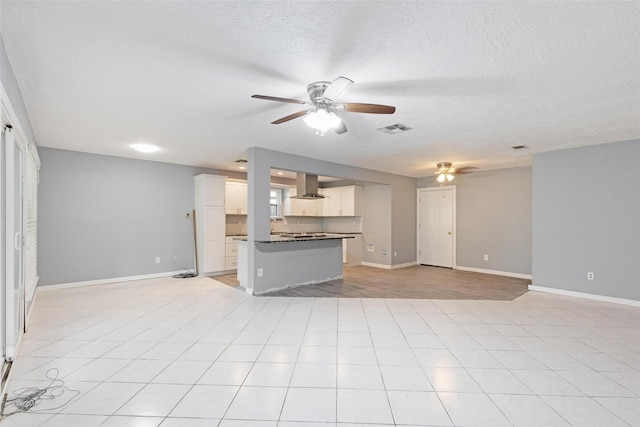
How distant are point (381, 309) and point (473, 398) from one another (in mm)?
2039

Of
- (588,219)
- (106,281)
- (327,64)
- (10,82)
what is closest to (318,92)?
(327,64)

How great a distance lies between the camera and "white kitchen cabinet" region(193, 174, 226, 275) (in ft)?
20.7

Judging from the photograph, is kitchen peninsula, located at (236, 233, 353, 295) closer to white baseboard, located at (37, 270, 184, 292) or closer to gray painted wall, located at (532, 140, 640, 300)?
white baseboard, located at (37, 270, 184, 292)

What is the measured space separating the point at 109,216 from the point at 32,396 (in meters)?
4.29

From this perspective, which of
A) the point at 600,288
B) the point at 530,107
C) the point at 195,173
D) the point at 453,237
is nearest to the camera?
the point at 530,107

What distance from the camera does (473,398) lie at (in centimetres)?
204

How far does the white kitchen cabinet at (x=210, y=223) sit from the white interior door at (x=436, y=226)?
5136 millimetres

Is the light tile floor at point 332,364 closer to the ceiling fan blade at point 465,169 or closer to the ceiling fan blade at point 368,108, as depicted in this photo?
the ceiling fan blade at point 368,108

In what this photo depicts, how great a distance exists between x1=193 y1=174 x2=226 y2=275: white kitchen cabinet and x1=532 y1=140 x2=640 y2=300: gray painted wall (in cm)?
610

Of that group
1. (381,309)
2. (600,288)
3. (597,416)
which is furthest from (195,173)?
(600,288)

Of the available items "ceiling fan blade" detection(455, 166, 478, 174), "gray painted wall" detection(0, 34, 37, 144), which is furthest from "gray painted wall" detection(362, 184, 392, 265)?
"gray painted wall" detection(0, 34, 37, 144)

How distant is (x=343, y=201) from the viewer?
27.3ft

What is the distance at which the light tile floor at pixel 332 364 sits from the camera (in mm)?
1887

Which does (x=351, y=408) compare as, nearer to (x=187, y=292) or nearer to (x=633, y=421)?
(x=633, y=421)
